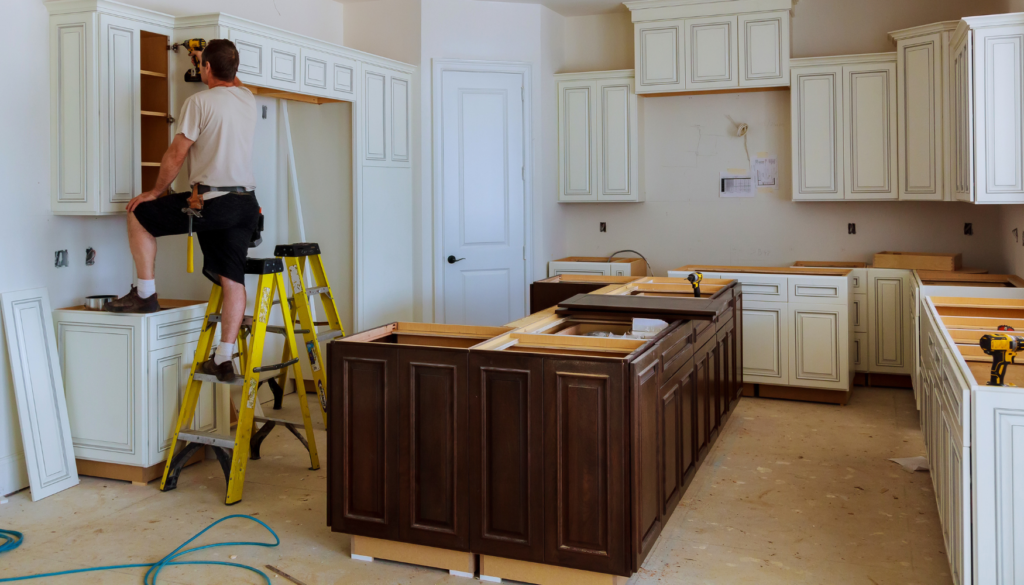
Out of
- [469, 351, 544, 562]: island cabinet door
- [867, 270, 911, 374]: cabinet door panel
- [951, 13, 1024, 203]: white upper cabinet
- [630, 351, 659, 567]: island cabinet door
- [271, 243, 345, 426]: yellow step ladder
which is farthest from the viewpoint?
[867, 270, 911, 374]: cabinet door panel

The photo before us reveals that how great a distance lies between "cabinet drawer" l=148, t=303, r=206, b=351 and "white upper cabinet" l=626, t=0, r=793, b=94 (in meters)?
4.04

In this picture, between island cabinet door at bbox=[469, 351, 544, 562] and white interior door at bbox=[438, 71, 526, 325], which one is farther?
white interior door at bbox=[438, 71, 526, 325]

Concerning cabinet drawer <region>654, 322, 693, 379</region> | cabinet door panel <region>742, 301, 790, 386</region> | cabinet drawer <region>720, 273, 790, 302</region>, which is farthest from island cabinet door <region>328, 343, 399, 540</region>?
cabinet door panel <region>742, 301, 790, 386</region>

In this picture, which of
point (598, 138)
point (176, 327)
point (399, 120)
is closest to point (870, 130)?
point (598, 138)

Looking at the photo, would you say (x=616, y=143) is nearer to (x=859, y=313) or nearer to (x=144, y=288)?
(x=859, y=313)

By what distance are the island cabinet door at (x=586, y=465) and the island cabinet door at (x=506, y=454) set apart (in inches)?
1.6

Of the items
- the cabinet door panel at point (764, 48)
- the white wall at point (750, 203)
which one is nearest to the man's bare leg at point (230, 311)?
the white wall at point (750, 203)

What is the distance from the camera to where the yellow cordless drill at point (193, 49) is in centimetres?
431

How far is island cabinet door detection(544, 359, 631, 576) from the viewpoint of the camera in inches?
111

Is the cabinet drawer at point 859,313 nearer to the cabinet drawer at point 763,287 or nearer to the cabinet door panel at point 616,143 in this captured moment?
the cabinet drawer at point 763,287

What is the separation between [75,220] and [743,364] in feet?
14.5

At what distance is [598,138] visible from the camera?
693 centimetres

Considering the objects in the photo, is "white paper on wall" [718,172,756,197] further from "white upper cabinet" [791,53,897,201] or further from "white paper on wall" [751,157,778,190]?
"white upper cabinet" [791,53,897,201]

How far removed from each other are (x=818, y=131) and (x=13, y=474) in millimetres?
5789
